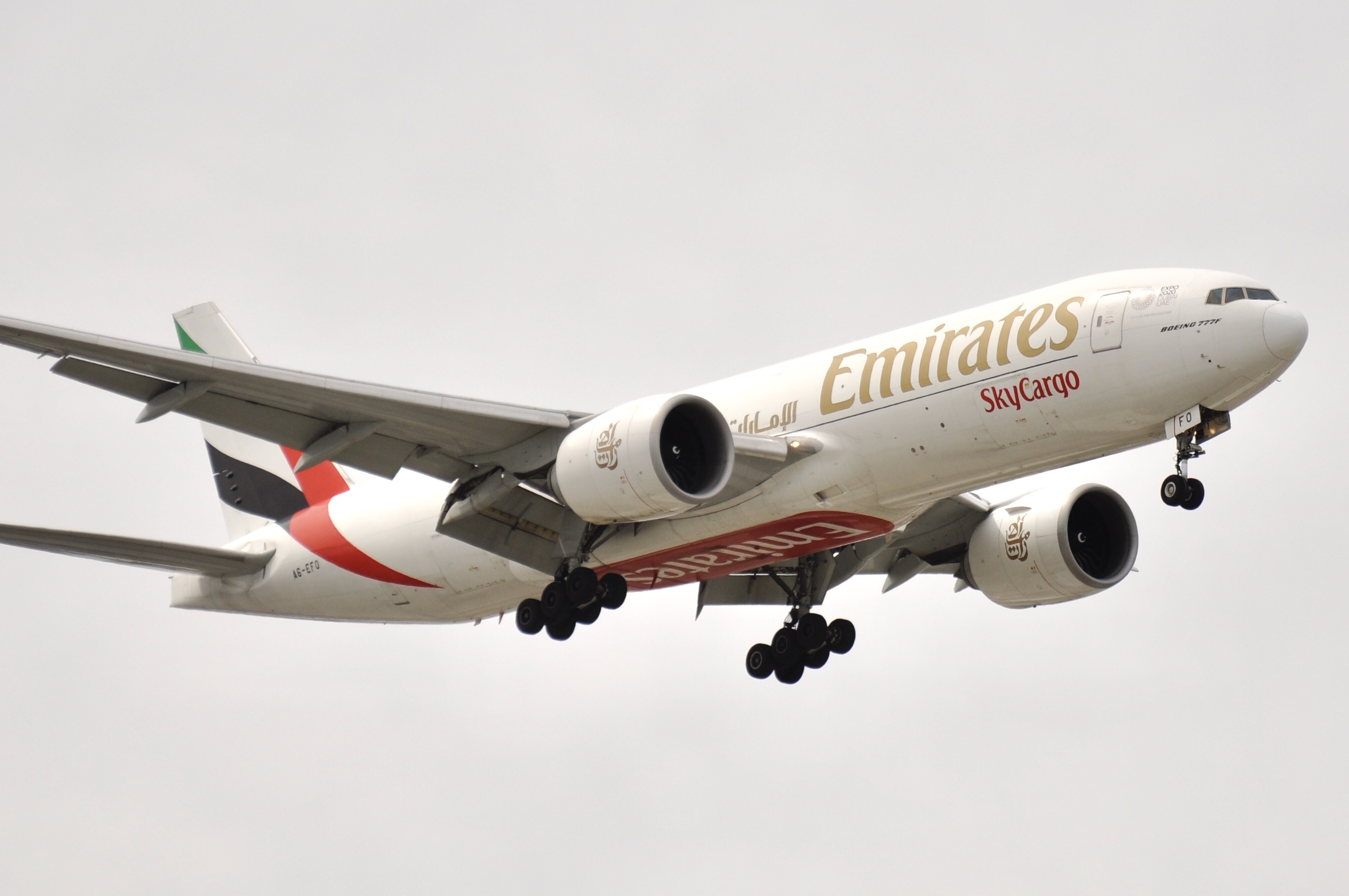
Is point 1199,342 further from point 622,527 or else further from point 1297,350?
point 622,527

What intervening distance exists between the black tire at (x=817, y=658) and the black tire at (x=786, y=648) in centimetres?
21

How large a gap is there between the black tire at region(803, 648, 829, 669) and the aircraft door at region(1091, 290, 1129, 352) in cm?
950

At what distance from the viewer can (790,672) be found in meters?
29.1

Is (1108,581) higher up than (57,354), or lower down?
lower down

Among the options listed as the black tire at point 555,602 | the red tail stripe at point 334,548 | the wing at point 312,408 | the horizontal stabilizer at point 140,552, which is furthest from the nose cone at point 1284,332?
the horizontal stabilizer at point 140,552

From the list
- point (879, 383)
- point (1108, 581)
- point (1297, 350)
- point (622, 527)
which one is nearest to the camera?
point (1297, 350)

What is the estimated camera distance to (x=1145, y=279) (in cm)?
2181

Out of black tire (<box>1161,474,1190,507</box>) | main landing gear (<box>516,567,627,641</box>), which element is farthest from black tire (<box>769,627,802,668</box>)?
black tire (<box>1161,474,1190,507</box>)

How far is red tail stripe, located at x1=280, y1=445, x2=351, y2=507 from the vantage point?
96.7 feet

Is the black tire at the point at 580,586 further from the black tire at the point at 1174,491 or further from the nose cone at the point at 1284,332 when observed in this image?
the nose cone at the point at 1284,332

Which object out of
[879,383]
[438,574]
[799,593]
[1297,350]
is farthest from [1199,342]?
[438,574]

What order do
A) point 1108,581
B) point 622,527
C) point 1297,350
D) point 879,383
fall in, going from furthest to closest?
point 1108,581 < point 622,527 < point 879,383 < point 1297,350

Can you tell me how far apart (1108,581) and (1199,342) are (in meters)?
8.46

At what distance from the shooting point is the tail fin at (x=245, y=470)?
2972cm
